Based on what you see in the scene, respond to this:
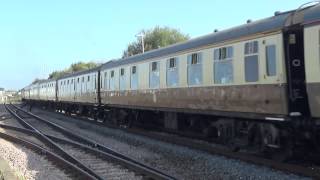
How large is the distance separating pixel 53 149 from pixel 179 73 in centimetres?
473

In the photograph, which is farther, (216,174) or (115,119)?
(115,119)

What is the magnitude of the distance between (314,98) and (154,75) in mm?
9257

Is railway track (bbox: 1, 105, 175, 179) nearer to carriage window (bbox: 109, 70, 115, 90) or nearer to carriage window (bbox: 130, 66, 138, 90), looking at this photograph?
carriage window (bbox: 130, 66, 138, 90)

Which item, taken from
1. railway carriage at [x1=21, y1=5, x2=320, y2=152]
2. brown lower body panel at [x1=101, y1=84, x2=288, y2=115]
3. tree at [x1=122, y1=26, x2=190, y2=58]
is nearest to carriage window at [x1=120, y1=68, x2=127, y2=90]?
railway carriage at [x1=21, y1=5, x2=320, y2=152]

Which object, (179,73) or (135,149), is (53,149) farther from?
(179,73)

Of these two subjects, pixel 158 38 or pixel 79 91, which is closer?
pixel 79 91

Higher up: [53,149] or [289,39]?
[289,39]

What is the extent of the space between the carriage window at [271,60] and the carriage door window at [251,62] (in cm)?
49

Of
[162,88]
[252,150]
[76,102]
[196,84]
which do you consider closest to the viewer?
[252,150]

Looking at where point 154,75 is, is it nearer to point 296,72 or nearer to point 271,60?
point 271,60

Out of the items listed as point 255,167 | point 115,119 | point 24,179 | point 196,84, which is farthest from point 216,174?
point 115,119

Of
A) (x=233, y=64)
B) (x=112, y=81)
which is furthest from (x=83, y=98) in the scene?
(x=233, y=64)

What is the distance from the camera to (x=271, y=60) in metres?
12.1

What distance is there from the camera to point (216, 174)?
37.4ft
